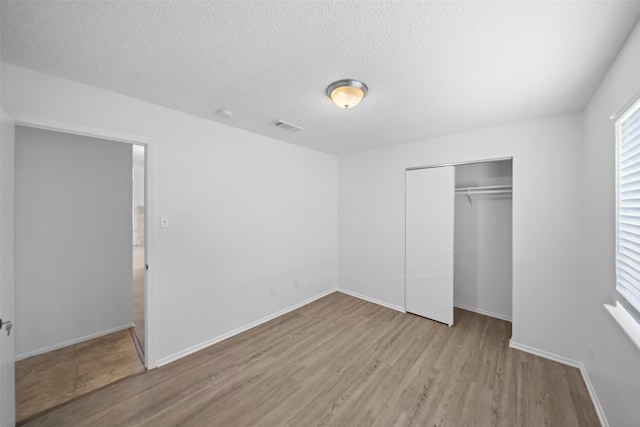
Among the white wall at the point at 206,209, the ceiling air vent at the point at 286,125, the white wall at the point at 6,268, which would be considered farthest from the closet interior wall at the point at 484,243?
the white wall at the point at 6,268

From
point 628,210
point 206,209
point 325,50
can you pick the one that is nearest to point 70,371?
point 206,209

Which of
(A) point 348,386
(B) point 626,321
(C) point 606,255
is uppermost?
(C) point 606,255

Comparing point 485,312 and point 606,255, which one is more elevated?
point 606,255

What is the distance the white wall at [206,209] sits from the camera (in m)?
1.95

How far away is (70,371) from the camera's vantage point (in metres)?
2.21

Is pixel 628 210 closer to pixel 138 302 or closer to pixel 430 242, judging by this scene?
pixel 430 242

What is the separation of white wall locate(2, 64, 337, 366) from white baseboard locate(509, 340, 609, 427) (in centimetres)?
280

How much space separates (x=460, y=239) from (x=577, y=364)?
1.78 metres

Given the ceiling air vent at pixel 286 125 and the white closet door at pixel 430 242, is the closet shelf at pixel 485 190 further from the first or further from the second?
the ceiling air vent at pixel 286 125

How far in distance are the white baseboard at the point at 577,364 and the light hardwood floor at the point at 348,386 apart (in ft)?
0.17

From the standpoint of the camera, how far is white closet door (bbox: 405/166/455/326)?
3184 mm

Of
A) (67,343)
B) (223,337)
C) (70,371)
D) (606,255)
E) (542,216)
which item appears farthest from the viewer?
(223,337)

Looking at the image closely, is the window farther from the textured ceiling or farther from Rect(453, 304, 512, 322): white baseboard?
Rect(453, 304, 512, 322): white baseboard

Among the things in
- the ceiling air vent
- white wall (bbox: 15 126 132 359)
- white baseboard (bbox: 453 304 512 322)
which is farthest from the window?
white wall (bbox: 15 126 132 359)
